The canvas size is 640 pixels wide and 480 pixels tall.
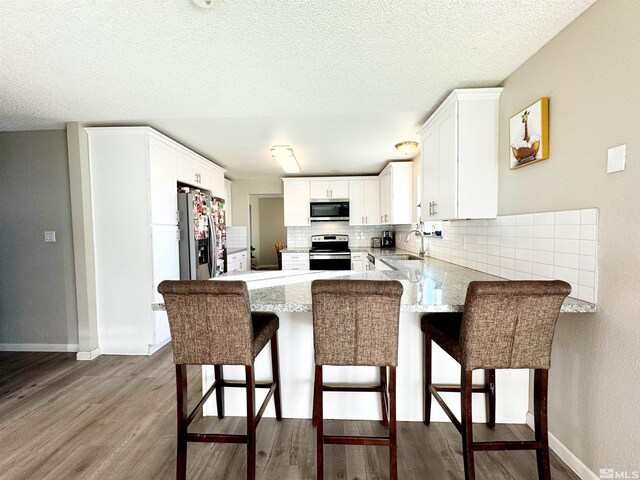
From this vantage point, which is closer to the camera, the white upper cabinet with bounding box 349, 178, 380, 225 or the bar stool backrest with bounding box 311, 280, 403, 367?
the bar stool backrest with bounding box 311, 280, 403, 367

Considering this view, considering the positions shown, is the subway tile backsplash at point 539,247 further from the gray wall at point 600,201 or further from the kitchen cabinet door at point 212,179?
the kitchen cabinet door at point 212,179

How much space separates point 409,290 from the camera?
5.20 ft

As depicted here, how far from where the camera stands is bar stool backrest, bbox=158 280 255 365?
3.92 feet

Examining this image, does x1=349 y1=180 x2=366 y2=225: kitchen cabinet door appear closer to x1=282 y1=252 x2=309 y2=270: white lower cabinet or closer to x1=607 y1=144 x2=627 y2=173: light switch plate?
x1=282 y1=252 x2=309 y2=270: white lower cabinet

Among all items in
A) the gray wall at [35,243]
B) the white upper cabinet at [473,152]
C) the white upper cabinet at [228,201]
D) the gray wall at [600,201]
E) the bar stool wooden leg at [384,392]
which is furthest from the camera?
the white upper cabinet at [228,201]

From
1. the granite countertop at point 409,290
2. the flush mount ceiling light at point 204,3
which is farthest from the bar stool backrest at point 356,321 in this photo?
the flush mount ceiling light at point 204,3

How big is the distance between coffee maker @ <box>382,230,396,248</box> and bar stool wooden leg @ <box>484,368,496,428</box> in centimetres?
321

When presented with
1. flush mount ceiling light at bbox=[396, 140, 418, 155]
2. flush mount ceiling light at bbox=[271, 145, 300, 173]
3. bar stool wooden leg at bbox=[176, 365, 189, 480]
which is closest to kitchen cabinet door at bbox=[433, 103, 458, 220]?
flush mount ceiling light at bbox=[396, 140, 418, 155]

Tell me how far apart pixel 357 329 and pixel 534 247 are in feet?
3.88

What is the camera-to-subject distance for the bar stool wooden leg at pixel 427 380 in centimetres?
166

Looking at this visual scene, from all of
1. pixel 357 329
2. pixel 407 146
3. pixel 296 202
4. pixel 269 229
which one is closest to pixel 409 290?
pixel 357 329

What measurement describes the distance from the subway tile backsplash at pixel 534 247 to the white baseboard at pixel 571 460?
0.80m

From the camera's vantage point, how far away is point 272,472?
141cm

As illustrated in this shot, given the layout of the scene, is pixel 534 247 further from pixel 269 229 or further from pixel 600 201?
pixel 269 229
